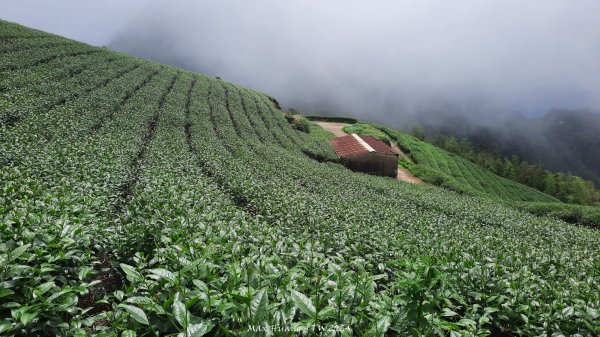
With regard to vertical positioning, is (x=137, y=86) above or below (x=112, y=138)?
above

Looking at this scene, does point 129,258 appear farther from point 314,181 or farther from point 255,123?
point 255,123

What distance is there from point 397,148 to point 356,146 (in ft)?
73.4

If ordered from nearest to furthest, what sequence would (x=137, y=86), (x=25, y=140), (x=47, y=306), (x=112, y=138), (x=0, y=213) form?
(x=47, y=306) < (x=0, y=213) < (x=25, y=140) < (x=112, y=138) < (x=137, y=86)

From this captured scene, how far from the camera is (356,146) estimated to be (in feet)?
131

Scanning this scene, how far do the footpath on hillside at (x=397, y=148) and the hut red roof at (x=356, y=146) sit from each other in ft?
12.1

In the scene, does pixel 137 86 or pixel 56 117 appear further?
pixel 137 86

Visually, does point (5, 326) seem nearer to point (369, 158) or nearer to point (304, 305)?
point (304, 305)

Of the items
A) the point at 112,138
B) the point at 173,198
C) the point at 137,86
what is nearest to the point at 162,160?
the point at 112,138

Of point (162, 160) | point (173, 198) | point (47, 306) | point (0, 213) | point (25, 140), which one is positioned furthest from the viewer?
point (162, 160)

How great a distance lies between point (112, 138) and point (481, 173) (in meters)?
68.5

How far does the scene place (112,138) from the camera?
16.3 m

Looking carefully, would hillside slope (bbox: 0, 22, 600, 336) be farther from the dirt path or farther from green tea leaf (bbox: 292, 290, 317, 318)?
the dirt path

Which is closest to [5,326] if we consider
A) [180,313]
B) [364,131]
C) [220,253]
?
[180,313]

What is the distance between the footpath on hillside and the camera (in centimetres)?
4100
